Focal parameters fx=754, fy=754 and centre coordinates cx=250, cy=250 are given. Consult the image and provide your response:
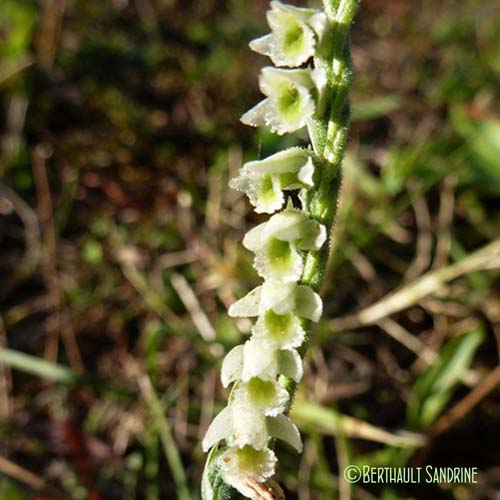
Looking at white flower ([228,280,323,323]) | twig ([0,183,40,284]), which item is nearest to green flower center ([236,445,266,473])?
white flower ([228,280,323,323])

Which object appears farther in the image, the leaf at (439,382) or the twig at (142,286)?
the twig at (142,286)

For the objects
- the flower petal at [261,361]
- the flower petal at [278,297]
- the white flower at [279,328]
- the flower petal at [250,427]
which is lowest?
the flower petal at [250,427]

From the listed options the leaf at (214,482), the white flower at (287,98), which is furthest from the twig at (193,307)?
the white flower at (287,98)

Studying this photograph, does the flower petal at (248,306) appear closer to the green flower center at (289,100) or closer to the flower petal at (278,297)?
the flower petal at (278,297)

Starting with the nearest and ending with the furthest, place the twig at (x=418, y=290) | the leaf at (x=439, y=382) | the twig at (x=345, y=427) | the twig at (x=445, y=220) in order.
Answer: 1. the twig at (x=345, y=427)
2. the leaf at (x=439, y=382)
3. the twig at (x=418, y=290)
4. the twig at (x=445, y=220)

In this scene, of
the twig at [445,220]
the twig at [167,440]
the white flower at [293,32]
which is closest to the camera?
the white flower at [293,32]

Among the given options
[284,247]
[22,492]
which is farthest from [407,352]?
[284,247]

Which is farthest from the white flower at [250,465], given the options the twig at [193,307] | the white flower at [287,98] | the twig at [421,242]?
the twig at [421,242]

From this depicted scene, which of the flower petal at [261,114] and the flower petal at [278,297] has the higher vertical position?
the flower petal at [261,114]
